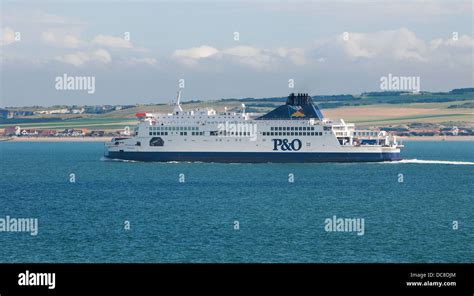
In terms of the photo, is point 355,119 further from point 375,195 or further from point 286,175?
point 375,195

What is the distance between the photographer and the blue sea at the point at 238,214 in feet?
107

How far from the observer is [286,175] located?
67.1 meters

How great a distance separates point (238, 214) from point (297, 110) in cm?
3909

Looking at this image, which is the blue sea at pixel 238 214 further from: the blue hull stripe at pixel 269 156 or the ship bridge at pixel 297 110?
the ship bridge at pixel 297 110

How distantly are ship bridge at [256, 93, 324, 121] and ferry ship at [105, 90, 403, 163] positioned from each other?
0.09 m

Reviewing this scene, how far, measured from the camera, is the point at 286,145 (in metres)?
79.4

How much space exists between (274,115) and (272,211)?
122 feet

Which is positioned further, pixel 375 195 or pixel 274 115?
pixel 274 115
